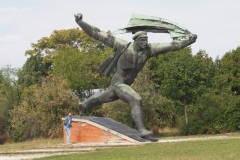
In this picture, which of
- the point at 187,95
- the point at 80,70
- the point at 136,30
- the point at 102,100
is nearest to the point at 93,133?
the point at 102,100

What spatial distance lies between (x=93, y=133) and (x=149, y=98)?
47.8 feet

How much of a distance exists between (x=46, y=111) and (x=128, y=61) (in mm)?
16843

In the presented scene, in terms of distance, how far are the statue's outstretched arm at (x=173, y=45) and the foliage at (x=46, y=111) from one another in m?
16.3

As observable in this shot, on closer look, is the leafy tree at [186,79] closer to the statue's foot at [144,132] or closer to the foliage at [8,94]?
the foliage at [8,94]

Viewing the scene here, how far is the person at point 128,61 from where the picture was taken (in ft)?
56.4

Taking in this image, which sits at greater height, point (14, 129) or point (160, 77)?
point (160, 77)

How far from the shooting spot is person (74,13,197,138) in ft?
56.4

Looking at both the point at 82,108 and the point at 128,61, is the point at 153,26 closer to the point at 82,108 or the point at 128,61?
the point at 128,61

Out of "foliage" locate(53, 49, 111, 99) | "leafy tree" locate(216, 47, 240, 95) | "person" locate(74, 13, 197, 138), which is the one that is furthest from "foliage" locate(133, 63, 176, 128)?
"person" locate(74, 13, 197, 138)

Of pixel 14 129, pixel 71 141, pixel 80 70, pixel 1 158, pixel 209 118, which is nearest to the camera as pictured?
pixel 1 158

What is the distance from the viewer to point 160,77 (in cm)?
3862

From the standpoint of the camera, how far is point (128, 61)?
1744 cm

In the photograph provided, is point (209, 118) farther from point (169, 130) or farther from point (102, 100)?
point (102, 100)

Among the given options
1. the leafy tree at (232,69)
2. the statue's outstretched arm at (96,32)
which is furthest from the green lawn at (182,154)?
the leafy tree at (232,69)
